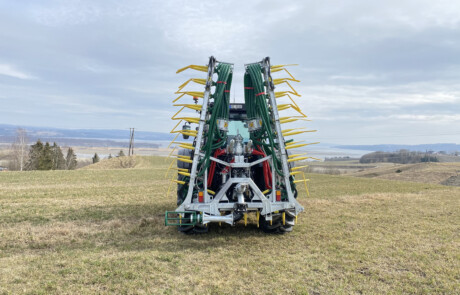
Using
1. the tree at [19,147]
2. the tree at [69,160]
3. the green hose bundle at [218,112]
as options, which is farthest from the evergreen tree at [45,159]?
the green hose bundle at [218,112]

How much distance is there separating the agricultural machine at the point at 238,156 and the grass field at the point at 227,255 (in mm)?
596

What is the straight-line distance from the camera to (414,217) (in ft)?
28.5

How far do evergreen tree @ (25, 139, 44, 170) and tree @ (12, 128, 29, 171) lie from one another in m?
1.60

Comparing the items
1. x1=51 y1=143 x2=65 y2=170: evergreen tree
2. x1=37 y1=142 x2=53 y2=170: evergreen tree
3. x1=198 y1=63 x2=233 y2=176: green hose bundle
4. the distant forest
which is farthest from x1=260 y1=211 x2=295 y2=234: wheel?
the distant forest

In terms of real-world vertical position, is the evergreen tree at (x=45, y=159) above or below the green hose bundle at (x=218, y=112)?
below

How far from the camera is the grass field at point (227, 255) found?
4.10m

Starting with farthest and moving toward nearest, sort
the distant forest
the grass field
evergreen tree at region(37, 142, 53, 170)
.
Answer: the distant forest
evergreen tree at region(37, 142, 53, 170)
the grass field

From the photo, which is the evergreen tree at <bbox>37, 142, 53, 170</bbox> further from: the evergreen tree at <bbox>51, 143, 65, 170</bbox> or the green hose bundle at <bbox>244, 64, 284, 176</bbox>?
the green hose bundle at <bbox>244, 64, 284, 176</bbox>

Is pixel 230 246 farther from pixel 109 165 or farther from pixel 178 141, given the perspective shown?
pixel 109 165

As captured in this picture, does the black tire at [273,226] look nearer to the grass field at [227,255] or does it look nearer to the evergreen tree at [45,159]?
the grass field at [227,255]

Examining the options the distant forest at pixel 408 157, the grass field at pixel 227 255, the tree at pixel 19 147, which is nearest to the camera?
the grass field at pixel 227 255

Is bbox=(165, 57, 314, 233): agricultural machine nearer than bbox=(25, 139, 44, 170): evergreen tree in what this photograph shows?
Yes

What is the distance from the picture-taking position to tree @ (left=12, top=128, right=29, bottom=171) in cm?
4468

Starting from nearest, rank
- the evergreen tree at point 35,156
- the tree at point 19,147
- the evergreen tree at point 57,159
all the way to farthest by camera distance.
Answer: the evergreen tree at point 35,156 < the tree at point 19,147 < the evergreen tree at point 57,159
